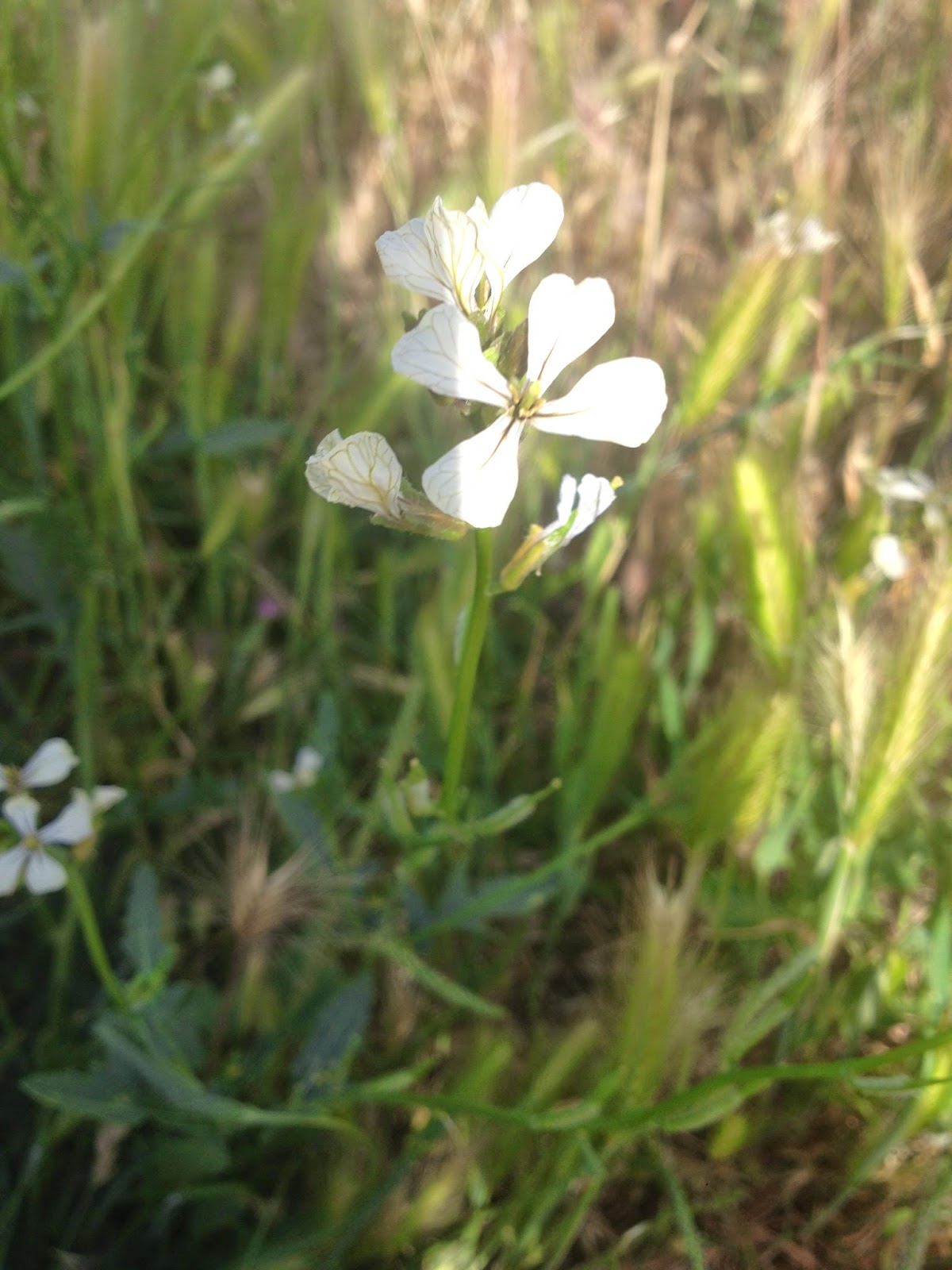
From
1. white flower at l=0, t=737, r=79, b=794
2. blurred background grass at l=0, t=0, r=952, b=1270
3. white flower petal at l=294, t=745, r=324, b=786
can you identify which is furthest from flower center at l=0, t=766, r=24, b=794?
white flower petal at l=294, t=745, r=324, b=786

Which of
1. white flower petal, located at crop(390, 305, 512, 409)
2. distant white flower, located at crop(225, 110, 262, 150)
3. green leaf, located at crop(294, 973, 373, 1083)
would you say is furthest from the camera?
distant white flower, located at crop(225, 110, 262, 150)

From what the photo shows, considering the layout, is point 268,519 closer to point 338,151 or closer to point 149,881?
point 149,881

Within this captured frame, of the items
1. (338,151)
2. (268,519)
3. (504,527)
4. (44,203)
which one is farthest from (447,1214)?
(338,151)

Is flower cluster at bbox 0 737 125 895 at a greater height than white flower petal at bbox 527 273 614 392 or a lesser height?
lesser

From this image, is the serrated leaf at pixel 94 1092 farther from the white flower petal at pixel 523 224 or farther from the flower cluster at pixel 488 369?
the white flower petal at pixel 523 224

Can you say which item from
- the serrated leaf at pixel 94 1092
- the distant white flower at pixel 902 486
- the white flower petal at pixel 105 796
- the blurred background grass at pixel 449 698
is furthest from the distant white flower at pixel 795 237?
the serrated leaf at pixel 94 1092

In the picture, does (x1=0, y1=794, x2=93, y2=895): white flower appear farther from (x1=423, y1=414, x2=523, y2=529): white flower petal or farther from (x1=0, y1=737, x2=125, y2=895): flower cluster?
(x1=423, y1=414, x2=523, y2=529): white flower petal
